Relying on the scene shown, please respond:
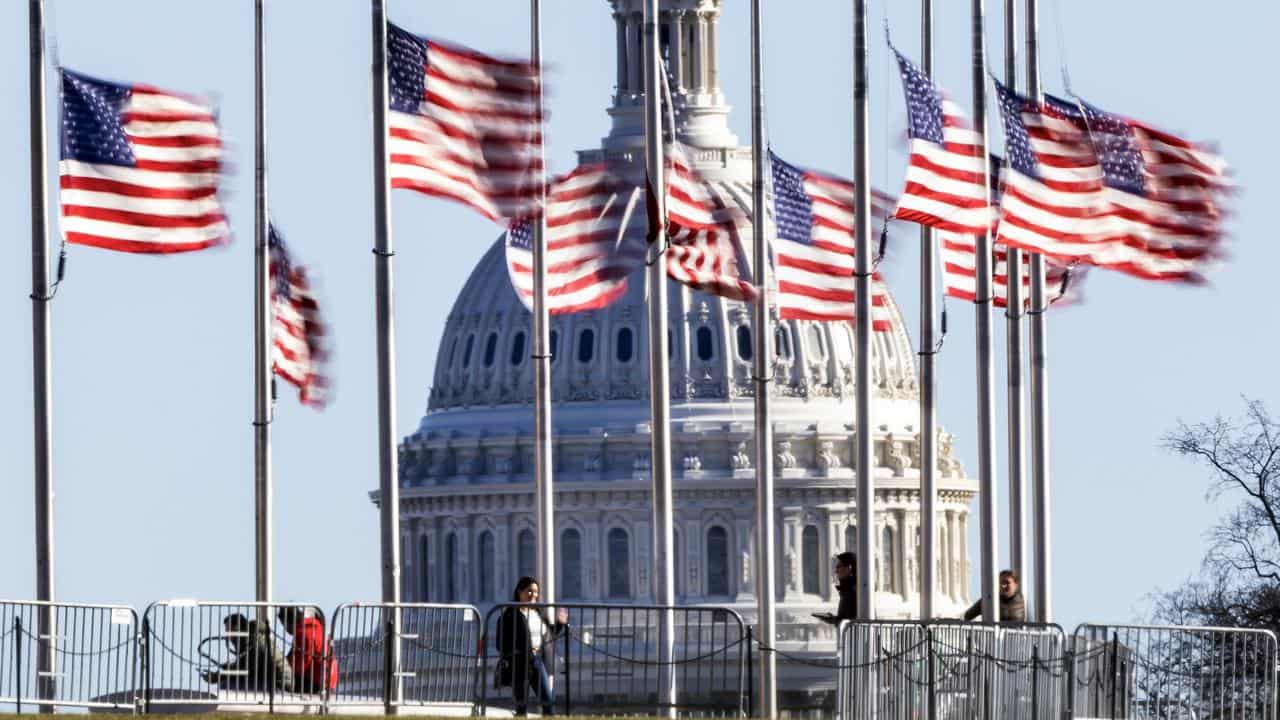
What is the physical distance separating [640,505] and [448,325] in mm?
13687

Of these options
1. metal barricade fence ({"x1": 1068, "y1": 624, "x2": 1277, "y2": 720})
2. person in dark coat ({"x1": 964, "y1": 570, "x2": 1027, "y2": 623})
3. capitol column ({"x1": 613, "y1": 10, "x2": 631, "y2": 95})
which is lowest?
metal barricade fence ({"x1": 1068, "y1": 624, "x2": 1277, "y2": 720})

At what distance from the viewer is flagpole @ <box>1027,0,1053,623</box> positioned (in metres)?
57.2

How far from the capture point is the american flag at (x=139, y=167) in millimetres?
51031

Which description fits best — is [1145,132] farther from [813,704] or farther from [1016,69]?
[813,704]

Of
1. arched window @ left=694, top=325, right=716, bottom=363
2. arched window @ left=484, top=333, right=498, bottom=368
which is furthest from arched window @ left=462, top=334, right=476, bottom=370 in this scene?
arched window @ left=694, top=325, right=716, bottom=363

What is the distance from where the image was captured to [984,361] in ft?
187

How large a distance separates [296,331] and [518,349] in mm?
120875

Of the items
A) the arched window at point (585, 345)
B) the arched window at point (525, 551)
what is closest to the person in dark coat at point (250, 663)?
the arched window at point (525, 551)

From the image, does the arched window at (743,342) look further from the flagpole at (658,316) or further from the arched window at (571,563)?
the flagpole at (658,316)

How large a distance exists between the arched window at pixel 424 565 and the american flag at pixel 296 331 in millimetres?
117743

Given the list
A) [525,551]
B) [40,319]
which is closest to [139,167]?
[40,319]

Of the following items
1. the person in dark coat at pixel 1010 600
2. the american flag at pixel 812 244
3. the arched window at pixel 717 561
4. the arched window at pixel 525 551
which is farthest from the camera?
the arched window at pixel 717 561

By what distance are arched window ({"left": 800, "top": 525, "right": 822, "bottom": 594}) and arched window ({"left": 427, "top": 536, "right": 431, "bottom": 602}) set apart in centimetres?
1447

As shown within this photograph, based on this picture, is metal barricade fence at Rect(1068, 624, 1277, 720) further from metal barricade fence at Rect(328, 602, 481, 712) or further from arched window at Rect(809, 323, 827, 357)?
arched window at Rect(809, 323, 827, 357)
